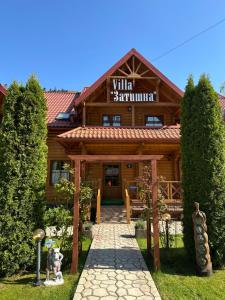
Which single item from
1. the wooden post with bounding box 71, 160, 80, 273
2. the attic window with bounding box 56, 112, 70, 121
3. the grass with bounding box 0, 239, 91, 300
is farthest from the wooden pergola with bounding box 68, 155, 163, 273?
the attic window with bounding box 56, 112, 70, 121

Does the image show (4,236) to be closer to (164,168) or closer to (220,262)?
(220,262)

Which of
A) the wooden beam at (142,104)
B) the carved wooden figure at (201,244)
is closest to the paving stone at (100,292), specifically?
the carved wooden figure at (201,244)

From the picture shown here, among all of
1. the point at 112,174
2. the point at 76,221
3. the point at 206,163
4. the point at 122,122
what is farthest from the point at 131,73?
the point at 76,221

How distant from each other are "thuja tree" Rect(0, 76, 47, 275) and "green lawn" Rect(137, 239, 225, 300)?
9.47 ft

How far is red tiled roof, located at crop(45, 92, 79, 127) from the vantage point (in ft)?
46.4

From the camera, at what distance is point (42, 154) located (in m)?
6.02

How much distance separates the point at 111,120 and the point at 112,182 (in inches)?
148

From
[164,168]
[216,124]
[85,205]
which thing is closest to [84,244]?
[85,205]

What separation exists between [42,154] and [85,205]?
1645 millimetres

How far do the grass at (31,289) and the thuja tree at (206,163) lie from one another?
285cm

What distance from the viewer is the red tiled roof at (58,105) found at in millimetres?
14157

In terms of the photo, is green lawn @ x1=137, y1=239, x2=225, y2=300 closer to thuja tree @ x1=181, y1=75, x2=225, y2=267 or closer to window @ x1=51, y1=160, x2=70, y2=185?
thuja tree @ x1=181, y1=75, x2=225, y2=267

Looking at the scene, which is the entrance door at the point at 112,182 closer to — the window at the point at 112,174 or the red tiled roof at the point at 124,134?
the window at the point at 112,174

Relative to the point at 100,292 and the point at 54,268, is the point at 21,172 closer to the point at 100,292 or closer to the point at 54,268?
the point at 54,268
